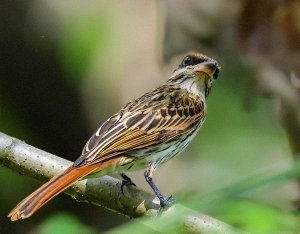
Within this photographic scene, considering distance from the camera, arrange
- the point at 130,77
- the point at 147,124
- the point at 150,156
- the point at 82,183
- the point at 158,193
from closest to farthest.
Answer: the point at 158,193
the point at 82,183
the point at 150,156
the point at 147,124
the point at 130,77

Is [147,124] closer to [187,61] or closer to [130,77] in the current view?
[187,61]

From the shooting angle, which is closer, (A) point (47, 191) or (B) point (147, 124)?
(A) point (47, 191)

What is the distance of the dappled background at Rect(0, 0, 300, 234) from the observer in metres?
4.06

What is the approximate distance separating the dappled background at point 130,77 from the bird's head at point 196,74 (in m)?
0.22

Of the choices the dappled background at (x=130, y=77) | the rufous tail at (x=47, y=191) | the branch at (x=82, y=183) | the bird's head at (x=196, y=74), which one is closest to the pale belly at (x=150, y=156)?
the branch at (x=82, y=183)

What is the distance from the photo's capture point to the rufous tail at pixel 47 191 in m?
2.52

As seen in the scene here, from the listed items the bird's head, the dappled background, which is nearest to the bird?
the bird's head

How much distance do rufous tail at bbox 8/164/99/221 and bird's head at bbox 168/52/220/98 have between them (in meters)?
1.14

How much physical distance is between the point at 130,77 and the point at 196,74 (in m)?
2.15

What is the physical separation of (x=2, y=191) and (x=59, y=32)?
1.25 metres

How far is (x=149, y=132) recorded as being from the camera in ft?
11.7

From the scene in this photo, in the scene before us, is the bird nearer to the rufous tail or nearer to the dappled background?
the rufous tail

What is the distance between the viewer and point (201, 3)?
5023mm

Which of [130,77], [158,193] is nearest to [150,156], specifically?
[158,193]
